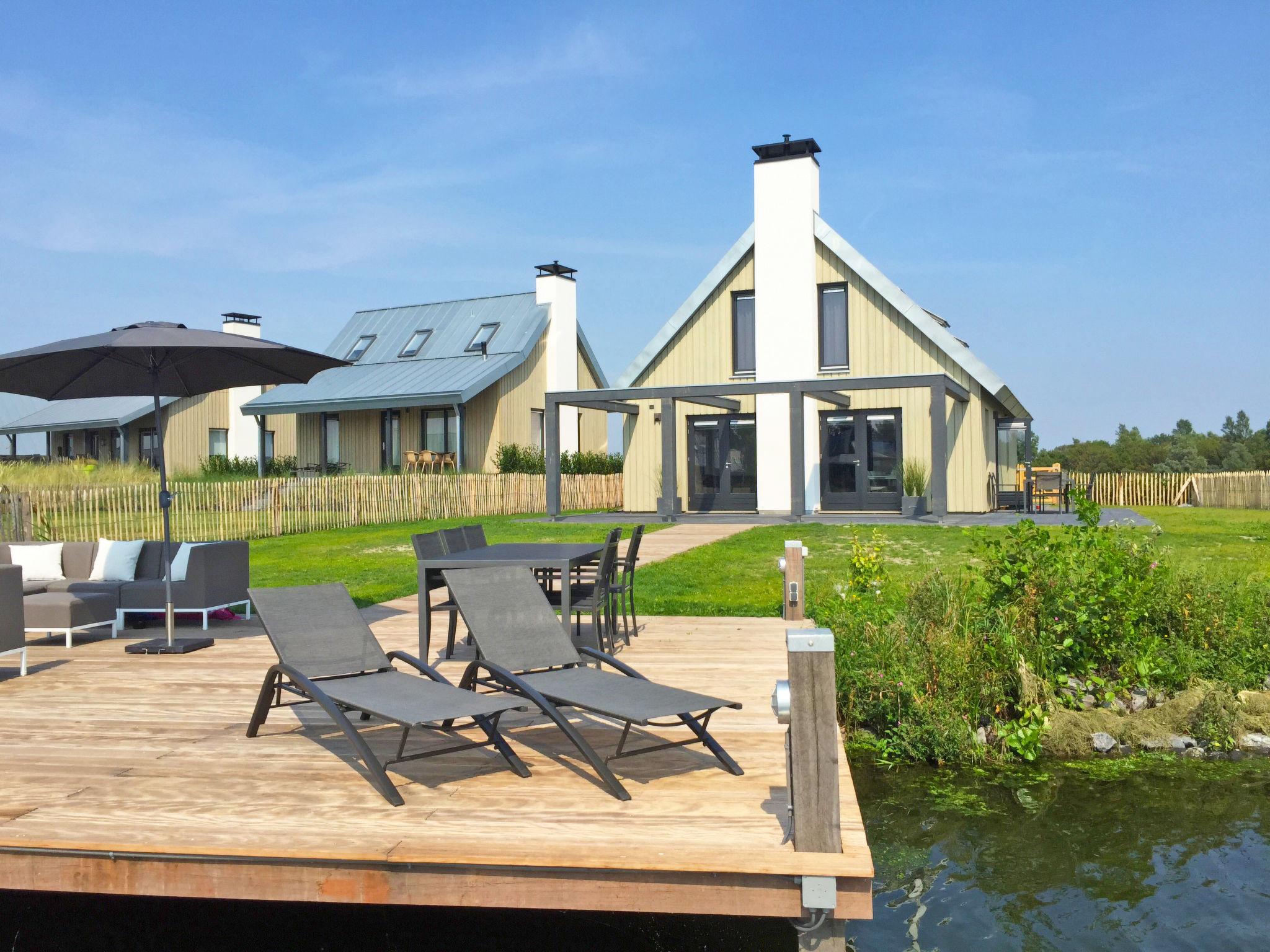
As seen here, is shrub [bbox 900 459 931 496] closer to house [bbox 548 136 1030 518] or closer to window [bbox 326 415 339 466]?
house [bbox 548 136 1030 518]

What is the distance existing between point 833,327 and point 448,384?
11150mm

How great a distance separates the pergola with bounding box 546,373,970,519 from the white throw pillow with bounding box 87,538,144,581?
12606 millimetres

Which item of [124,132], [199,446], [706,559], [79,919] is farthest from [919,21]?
[199,446]

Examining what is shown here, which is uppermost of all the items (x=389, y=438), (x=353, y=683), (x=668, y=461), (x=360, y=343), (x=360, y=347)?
(x=360, y=343)

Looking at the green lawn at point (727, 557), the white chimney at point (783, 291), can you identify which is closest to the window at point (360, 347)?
the green lawn at point (727, 557)

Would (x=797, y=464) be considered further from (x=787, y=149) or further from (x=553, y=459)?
(x=787, y=149)

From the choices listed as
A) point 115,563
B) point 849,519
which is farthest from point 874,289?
point 115,563

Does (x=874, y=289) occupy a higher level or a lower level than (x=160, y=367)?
higher

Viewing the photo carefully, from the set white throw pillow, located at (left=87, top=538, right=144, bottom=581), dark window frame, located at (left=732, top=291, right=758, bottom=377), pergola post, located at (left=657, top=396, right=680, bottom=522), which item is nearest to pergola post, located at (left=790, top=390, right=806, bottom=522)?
pergola post, located at (left=657, top=396, right=680, bottom=522)

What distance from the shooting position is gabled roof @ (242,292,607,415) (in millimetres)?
28734

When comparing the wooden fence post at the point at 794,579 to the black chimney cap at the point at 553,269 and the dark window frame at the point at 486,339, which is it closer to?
the dark window frame at the point at 486,339

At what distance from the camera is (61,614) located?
27.0 ft

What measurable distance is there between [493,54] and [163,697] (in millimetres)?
12968

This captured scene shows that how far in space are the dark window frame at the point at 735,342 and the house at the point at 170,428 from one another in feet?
54.2
